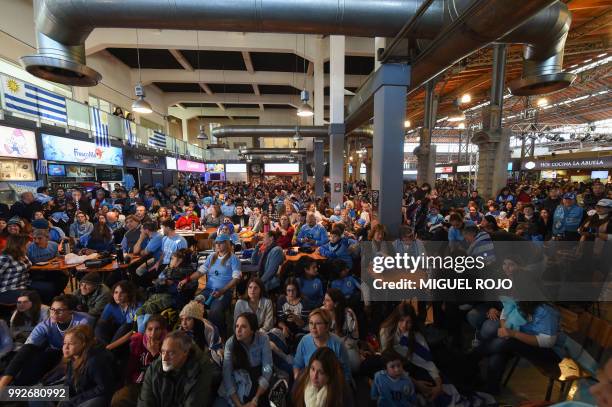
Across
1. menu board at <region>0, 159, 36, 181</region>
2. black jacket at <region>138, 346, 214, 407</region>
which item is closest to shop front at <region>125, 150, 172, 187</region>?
menu board at <region>0, 159, 36, 181</region>

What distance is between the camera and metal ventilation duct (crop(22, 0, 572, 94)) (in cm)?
323

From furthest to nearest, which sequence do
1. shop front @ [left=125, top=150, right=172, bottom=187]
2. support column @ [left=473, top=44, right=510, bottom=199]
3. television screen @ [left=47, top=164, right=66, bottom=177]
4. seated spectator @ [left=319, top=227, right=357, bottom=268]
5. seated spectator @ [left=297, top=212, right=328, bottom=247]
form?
shop front @ [left=125, top=150, right=172, bottom=187] < support column @ [left=473, top=44, right=510, bottom=199] < television screen @ [left=47, top=164, right=66, bottom=177] < seated spectator @ [left=297, top=212, right=328, bottom=247] < seated spectator @ [left=319, top=227, right=357, bottom=268]

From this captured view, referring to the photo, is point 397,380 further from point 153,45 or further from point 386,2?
point 153,45

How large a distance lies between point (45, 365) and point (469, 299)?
175 inches

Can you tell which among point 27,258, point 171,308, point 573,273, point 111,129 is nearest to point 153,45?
point 111,129

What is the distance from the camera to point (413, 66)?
4.47m

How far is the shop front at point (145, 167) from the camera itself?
10891mm

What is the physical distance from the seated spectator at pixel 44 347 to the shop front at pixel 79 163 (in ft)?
22.6

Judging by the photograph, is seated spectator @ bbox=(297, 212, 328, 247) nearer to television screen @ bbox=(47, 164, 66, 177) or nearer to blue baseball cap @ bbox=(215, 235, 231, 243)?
blue baseball cap @ bbox=(215, 235, 231, 243)

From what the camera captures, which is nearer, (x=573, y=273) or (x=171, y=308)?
(x=171, y=308)

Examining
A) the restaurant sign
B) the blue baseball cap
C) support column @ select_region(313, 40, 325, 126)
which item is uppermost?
support column @ select_region(313, 40, 325, 126)

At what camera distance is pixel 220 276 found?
3.47 m

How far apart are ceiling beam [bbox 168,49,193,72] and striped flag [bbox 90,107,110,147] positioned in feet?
14.3

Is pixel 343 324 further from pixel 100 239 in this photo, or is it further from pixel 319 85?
pixel 319 85
